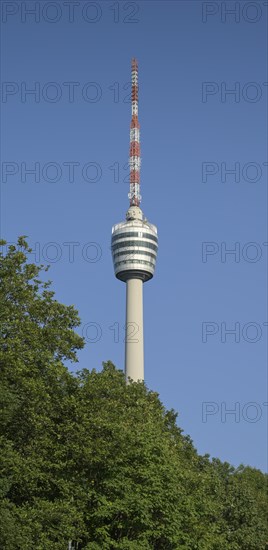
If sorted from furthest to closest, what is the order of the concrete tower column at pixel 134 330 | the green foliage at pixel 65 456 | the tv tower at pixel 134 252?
the tv tower at pixel 134 252
the concrete tower column at pixel 134 330
the green foliage at pixel 65 456

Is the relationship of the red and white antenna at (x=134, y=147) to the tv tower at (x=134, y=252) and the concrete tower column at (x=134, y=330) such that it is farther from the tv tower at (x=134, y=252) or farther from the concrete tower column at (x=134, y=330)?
the concrete tower column at (x=134, y=330)

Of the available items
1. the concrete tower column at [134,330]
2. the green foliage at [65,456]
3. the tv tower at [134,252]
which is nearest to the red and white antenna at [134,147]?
the tv tower at [134,252]

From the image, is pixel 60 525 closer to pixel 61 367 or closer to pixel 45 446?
Result: pixel 45 446

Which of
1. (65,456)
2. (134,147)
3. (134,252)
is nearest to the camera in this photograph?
(65,456)

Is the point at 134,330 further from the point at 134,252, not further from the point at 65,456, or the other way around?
the point at 65,456

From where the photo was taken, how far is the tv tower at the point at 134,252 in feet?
465

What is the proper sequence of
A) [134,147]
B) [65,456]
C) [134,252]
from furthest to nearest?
[134,252] → [134,147] → [65,456]

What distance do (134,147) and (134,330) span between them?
34.6 metres

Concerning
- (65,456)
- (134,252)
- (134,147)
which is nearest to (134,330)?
(134,252)

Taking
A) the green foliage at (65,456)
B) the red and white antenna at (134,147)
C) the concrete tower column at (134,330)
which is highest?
the red and white antenna at (134,147)

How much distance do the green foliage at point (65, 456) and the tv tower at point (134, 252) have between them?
97487 mm

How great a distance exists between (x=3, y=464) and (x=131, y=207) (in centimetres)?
11314

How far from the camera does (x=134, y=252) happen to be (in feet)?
473

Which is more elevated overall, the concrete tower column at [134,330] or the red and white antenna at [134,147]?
the red and white antenna at [134,147]
